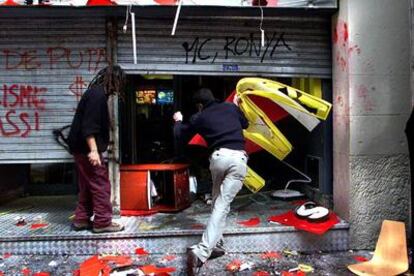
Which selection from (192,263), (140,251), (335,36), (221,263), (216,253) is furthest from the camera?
(335,36)

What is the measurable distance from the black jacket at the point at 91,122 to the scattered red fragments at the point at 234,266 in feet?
6.60

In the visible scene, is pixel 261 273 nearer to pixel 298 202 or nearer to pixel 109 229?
pixel 109 229

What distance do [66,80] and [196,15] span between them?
6.36 ft

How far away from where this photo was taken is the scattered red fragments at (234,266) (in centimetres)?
496

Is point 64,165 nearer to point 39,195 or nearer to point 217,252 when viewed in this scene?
point 39,195

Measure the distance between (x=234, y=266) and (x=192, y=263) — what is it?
2.00ft

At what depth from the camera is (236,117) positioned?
5.05 metres

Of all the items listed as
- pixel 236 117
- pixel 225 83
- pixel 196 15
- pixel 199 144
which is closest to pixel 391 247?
pixel 236 117

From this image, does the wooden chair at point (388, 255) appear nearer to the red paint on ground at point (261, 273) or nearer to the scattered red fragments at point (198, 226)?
the red paint on ground at point (261, 273)

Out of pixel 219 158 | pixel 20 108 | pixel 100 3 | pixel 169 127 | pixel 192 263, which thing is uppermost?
pixel 100 3

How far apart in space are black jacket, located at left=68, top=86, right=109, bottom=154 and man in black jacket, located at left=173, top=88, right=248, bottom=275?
3.57 feet

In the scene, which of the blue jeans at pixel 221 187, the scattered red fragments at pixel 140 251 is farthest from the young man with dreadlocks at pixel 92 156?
the blue jeans at pixel 221 187

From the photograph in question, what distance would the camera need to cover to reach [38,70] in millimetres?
5941

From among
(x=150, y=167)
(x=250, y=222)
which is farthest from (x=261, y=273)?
(x=150, y=167)
